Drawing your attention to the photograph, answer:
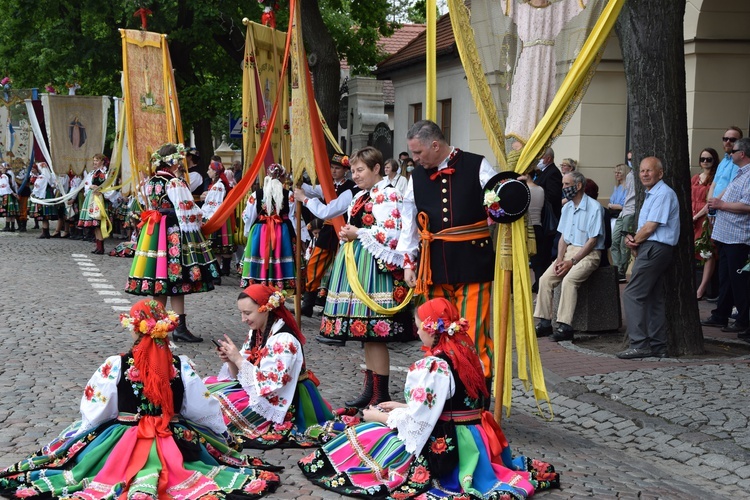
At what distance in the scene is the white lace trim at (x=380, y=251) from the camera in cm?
669

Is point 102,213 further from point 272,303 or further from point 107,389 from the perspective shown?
point 107,389

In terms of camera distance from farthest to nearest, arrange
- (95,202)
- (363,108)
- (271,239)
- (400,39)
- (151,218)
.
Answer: (400,39) → (95,202) → (363,108) → (271,239) → (151,218)

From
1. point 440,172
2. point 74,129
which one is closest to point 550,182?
point 440,172

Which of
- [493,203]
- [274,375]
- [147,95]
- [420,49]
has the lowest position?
[274,375]

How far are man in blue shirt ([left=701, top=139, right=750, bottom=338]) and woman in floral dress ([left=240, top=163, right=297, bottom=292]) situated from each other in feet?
14.3

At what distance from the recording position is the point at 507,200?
579cm

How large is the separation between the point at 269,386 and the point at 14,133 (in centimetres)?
2118

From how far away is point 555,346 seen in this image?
9281 mm

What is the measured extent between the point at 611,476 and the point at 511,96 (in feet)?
8.16

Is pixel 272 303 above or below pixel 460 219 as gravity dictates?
below

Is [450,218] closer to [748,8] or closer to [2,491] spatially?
[2,491]

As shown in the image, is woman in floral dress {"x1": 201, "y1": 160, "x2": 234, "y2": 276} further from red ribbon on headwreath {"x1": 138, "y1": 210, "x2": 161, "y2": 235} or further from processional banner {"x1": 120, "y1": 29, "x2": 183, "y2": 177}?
red ribbon on headwreath {"x1": 138, "y1": 210, "x2": 161, "y2": 235}

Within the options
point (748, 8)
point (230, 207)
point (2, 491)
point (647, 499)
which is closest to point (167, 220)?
point (230, 207)

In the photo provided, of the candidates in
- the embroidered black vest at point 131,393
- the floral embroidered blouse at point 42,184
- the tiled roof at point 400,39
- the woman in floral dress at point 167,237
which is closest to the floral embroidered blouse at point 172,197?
the woman in floral dress at point 167,237
